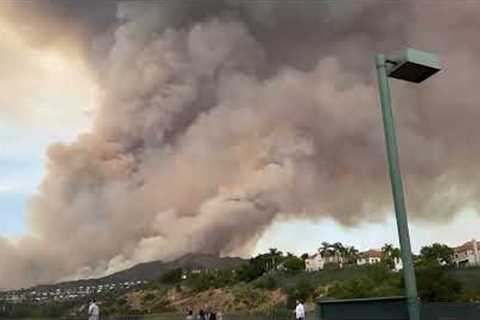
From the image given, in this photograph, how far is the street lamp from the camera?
6.71 m

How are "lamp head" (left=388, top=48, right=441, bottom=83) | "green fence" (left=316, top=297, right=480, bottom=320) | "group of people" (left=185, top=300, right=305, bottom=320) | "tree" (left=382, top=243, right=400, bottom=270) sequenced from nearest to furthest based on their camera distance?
1. "green fence" (left=316, top=297, right=480, bottom=320)
2. "lamp head" (left=388, top=48, right=441, bottom=83)
3. "group of people" (left=185, top=300, right=305, bottom=320)
4. "tree" (left=382, top=243, right=400, bottom=270)

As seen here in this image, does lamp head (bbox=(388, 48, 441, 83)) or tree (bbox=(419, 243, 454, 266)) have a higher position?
tree (bbox=(419, 243, 454, 266))

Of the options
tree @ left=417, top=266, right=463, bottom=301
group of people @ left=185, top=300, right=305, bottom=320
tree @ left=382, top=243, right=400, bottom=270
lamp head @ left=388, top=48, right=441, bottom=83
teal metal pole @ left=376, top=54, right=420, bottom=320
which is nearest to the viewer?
teal metal pole @ left=376, top=54, right=420, bottom=320

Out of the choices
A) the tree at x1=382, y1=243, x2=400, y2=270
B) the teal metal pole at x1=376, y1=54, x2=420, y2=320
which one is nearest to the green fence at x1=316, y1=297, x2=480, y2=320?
the teal metal pole at x1=376, y1=54, x2=420, y2=320

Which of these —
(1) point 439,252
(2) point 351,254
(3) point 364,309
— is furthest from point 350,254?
(3) point 364,309

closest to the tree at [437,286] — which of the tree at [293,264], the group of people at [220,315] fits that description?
the group of people at [220,315]

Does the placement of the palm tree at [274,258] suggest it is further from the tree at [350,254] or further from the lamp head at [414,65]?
the lamp head at [414,65]

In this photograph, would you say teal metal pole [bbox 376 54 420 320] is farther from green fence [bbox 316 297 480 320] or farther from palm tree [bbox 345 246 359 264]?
palm tree [bbox 345 246 359 264]

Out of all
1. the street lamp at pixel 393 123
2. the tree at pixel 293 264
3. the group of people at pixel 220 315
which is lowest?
the group of people at pixel 220 315

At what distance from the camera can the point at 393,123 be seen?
7305mm

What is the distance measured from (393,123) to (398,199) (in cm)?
99

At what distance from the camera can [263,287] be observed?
417 feet

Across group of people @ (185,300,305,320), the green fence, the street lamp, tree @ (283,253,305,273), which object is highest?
tree @ (283,253,305,273)

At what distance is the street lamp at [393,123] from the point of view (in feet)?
22.0
